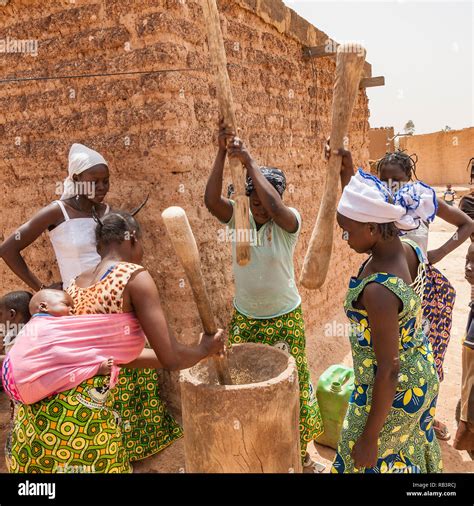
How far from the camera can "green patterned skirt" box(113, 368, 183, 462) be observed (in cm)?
298

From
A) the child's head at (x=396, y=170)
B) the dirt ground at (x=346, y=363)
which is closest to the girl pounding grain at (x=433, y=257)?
the child's head at (x=396, y=170)

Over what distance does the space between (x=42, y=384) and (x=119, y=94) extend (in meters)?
1.99

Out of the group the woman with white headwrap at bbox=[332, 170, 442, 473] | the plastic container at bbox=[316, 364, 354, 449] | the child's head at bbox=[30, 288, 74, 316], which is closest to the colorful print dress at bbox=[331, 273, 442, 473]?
the woman with white headwrap at bbox=[332, 170, 442, 473]

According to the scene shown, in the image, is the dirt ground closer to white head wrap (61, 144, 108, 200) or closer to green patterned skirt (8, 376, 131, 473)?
green patterned skirt (8, 376, 131, 473)

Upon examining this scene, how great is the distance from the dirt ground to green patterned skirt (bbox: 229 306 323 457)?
66 centimetres

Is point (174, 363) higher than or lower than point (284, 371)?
higher

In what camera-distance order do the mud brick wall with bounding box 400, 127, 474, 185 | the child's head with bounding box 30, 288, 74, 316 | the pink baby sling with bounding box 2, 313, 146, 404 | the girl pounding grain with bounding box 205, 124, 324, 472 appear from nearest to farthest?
the pink baby sling with bounding box 2, 313, 146, 404 < the child's head with bounding box 30, 288, 74, 316 < the girl pounding grain with bounding box 205, 124, 324, 472 < the mud brick wall with bounding box 400, 127, 474, 185

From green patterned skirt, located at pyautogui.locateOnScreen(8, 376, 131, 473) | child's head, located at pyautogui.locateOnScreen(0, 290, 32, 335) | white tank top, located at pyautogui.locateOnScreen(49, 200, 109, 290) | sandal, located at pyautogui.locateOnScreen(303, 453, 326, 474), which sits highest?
white tank top, located at pyautogui.locateOnScreen(49, 200, 109, 290)

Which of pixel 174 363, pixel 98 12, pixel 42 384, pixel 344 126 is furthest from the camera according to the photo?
pixel 98 12

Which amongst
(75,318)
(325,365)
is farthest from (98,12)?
(325,365)

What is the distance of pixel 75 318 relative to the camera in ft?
5.88

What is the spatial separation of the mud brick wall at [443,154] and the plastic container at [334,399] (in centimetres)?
1945

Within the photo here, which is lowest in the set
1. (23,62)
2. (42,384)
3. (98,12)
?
(42,384)
